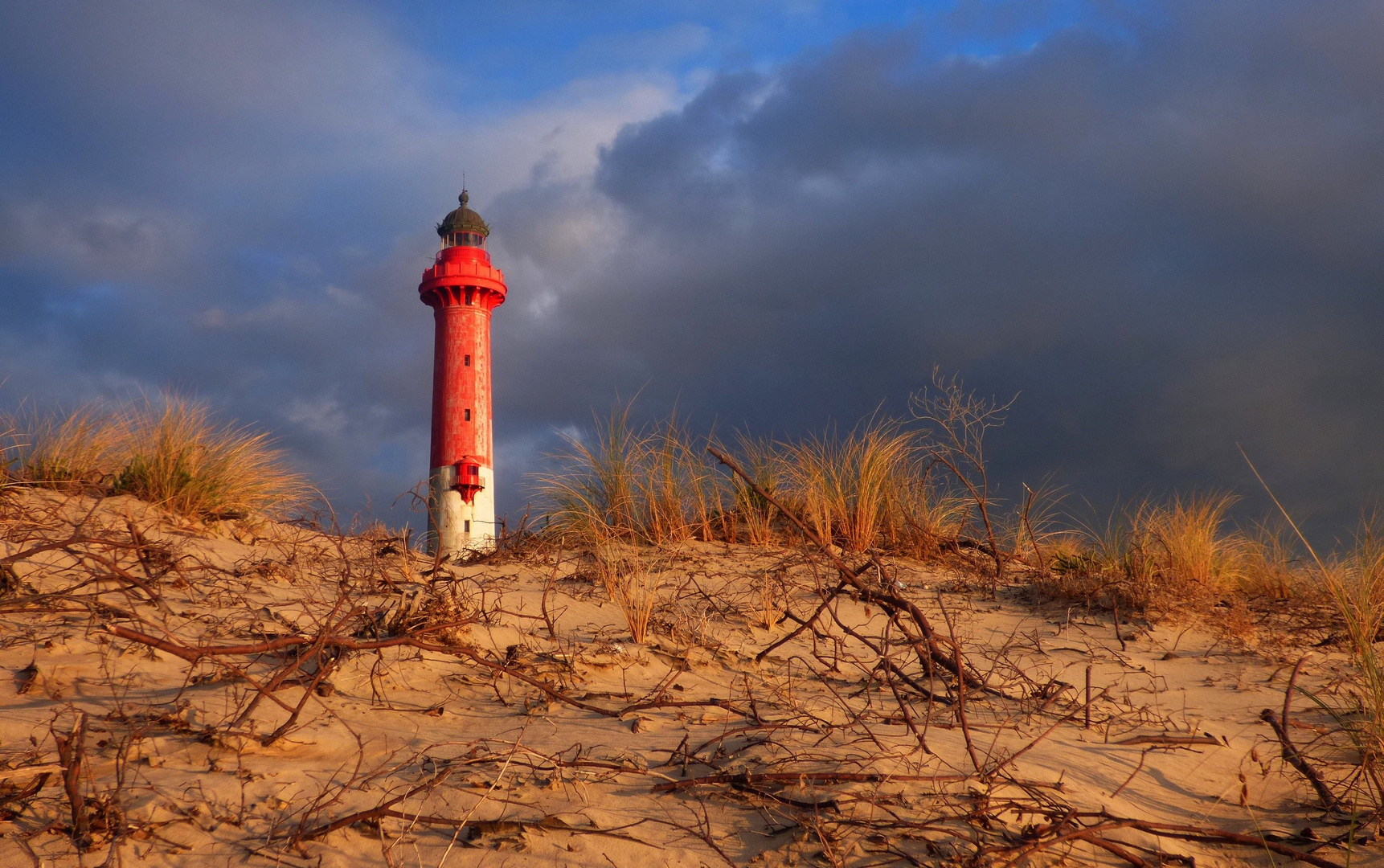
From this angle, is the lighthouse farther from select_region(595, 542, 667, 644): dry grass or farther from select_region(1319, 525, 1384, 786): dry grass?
select_region(1319, 525, 1384, 786): dry grass

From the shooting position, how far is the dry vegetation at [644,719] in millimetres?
2361

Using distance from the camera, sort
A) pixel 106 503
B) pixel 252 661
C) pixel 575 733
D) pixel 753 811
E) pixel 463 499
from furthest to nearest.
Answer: pixel 463 499 < pixel 106 503 < pixel 252 661 < pixel 575 733 < pixel 753 811

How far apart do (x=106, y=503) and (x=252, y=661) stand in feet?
11.5

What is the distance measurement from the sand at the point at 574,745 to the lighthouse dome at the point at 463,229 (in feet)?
49.1

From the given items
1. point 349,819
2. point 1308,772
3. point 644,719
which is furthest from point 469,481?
point 1308,772

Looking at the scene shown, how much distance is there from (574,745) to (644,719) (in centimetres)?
44

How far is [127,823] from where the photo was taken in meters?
2.32

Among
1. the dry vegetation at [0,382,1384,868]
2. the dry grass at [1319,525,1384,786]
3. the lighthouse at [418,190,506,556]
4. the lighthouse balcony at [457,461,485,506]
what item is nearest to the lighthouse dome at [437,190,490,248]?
the lighthouse at [418,190,506,556]

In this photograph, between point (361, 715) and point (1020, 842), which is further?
point (361, 715)

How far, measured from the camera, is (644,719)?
10.9 feet

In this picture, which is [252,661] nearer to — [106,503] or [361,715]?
[361,715]

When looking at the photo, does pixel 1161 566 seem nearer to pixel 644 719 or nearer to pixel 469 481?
pixel 644 719

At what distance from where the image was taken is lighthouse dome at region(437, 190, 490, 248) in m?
19.1

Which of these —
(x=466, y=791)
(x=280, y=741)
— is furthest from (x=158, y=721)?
(x=466, y=791)
